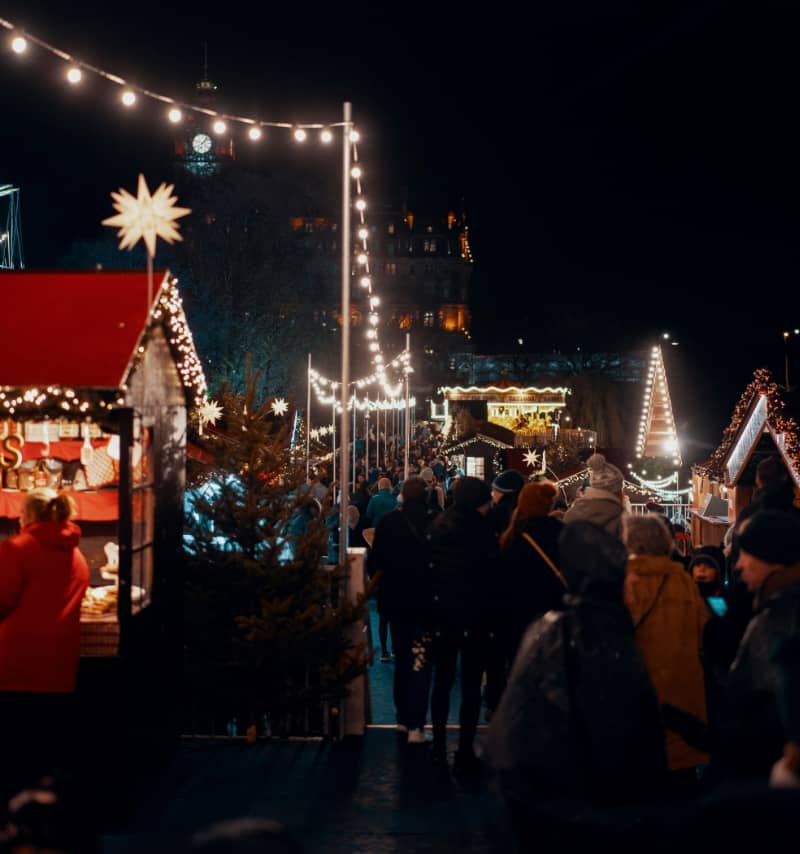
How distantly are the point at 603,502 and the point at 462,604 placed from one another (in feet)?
4.99

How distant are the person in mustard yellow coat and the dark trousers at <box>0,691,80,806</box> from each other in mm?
3299

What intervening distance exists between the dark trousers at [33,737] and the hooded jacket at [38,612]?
13 cm

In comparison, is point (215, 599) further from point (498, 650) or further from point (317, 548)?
point (498, 650)

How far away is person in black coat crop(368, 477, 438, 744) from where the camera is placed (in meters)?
7.59

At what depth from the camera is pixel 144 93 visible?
8008 millimetres

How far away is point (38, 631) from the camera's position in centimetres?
602

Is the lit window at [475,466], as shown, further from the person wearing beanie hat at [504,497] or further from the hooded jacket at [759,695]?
the hooded jacket at [759,695]

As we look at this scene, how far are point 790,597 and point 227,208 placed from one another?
39133 mm

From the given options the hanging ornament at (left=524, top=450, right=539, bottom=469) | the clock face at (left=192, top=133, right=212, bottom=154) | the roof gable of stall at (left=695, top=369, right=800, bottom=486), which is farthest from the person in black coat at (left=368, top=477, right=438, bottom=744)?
the clock face at (left=192, top=133, right=212, bottom=154)

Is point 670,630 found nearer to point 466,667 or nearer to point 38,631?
point 466,667

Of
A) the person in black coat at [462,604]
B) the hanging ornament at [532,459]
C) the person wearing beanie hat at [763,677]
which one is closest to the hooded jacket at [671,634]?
the person wearing beanie hat at [763,677]

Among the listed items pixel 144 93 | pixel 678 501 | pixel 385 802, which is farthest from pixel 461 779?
pixel 678 501

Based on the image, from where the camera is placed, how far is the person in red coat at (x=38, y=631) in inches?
236

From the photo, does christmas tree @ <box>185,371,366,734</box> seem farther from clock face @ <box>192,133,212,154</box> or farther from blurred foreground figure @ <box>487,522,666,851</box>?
clock face @ <box>192,133,212,154</box>
